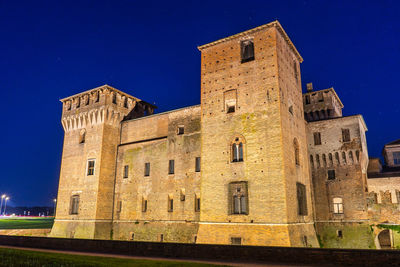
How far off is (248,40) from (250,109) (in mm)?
5083

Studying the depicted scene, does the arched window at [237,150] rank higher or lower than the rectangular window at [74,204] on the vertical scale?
higher

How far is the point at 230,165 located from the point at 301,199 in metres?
5.17

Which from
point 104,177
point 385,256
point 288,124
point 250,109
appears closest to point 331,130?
point 288,124

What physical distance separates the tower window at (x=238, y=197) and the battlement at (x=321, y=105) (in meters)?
16.3

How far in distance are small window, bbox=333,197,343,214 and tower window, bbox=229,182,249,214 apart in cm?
928

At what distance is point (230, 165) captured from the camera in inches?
799

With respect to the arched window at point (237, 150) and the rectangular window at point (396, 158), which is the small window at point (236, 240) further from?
the rectangular window at point (396, 158)

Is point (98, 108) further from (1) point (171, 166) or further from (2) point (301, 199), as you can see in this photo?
(2) point (301, 199)

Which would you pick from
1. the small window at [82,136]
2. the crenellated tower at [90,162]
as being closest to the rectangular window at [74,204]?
the crenellated tower at [90,162]

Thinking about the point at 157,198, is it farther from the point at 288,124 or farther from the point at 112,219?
the point at 288,124

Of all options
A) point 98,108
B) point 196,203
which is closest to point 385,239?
point 196,203

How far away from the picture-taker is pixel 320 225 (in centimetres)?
2472

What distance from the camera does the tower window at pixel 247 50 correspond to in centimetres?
2163

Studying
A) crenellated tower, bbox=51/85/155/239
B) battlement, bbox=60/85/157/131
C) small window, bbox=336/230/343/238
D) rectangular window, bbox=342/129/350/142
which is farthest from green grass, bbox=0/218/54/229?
rectangular window, bbox=342/129/350/142
